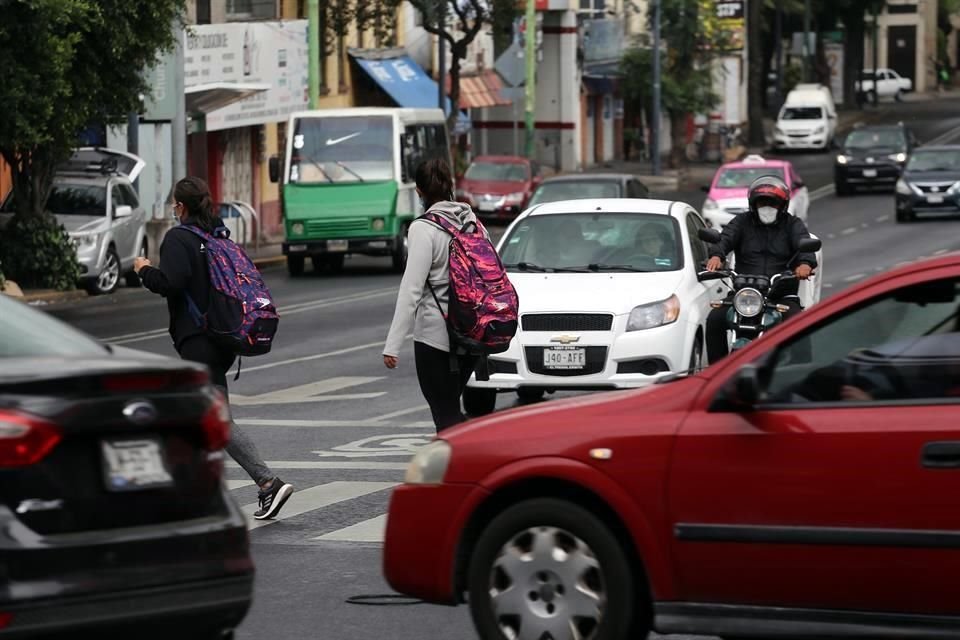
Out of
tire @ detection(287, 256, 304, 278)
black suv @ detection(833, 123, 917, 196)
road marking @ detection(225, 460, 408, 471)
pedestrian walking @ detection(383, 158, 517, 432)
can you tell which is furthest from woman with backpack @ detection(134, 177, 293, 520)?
black suv @ detection(833, 123, 917, 196)

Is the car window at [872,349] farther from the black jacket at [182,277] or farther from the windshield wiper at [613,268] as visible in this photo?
the windshield wiper at [613,268]

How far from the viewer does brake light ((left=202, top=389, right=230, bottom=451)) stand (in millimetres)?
6598

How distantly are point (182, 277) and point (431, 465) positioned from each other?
3.54 meters

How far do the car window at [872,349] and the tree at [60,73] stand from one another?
69.5ft

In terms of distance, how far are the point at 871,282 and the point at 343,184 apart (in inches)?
1100

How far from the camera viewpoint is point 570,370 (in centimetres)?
1505

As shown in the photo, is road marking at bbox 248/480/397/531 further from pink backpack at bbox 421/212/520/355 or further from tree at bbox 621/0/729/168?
tree at bbox 621/0/729/168

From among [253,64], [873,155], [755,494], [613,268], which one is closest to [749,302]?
[613,268]

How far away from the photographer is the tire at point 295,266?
35.1m

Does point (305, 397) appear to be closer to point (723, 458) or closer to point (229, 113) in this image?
point (723, 458)

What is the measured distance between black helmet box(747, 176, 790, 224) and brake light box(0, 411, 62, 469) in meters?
8.18

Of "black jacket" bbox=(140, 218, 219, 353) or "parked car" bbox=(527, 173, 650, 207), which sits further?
"parked car" bbox=(527, 173, 650, 207)

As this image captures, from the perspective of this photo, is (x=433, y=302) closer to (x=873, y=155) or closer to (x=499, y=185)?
(x=499, y=185)

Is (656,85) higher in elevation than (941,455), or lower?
higher
